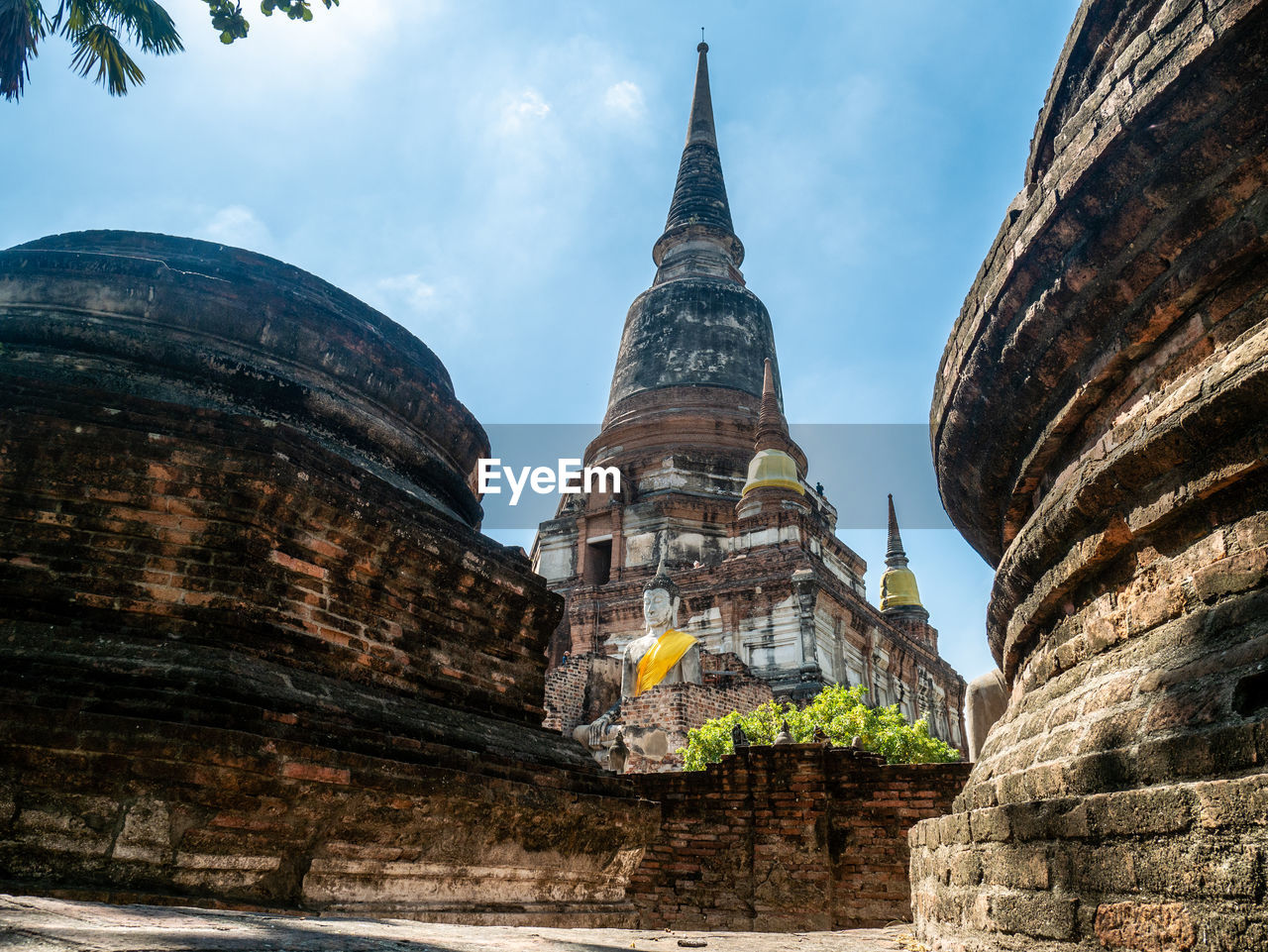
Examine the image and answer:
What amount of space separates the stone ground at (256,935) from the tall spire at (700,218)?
27597 mm

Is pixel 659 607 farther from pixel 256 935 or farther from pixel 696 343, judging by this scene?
pixel 256 935

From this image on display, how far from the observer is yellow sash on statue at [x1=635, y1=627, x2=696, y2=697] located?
616 inches

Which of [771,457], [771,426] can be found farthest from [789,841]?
[771,426]

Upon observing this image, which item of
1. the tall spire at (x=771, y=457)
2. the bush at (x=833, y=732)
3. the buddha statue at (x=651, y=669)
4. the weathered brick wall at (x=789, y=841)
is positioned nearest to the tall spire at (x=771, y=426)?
the tall spire at (x=771, y=457)

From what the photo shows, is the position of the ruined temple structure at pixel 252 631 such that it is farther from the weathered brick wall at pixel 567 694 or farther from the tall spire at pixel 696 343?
the tall spire at pixel 696 343

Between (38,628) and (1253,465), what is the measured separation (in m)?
4.52

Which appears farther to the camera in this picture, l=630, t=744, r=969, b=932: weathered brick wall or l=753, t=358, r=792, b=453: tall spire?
l=753, t=358, r=792, b=453: tall spire

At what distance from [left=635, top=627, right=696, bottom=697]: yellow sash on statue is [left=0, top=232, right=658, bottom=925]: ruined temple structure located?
9.56 m

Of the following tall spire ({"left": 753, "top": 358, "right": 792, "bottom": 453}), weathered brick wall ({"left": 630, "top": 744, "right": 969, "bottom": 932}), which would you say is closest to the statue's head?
tall spire ({"left": 753, "top": 358, "right": 792, "bottom": 453})

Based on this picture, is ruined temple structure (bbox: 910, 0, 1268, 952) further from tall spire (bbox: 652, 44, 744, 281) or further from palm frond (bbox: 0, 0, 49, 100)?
tall spire (bbox: 652, 44, 744, 281)

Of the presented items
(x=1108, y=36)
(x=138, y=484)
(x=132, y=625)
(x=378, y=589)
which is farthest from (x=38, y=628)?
(x=1108, y=36)

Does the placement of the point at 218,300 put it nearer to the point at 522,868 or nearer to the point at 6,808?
the point at 6,808

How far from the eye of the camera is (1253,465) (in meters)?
2.72

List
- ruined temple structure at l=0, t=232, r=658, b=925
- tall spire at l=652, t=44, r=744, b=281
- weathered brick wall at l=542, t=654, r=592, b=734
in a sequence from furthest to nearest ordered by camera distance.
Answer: tall spire at l=652, t=44, r=744, b=281 → weathered brick wall at l=542, t=654, r=592, b=734 → ruined temple structure at l=0, t=232, r=658, b=925
